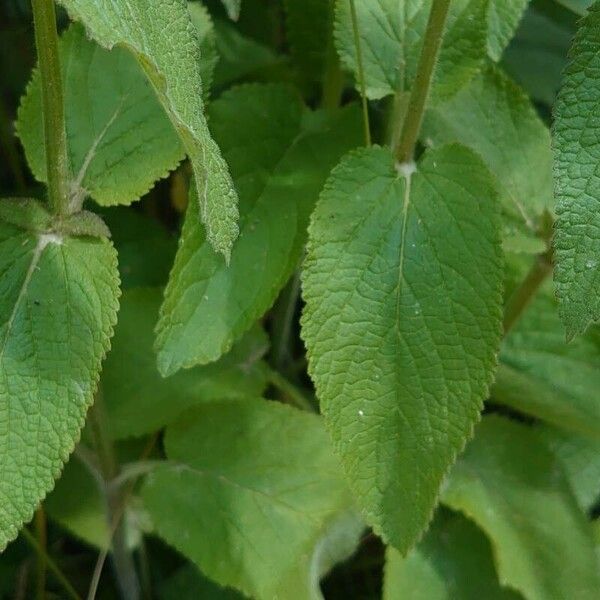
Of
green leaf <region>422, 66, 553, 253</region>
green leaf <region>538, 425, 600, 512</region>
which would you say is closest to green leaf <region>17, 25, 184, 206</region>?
green leaf <region>422, 66, 553, 253</region>

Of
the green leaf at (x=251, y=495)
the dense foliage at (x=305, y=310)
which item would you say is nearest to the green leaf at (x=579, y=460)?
the dense foliage at (x=305, y=310)

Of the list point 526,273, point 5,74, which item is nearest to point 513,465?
point 526,273

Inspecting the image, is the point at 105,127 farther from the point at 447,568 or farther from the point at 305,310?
the point at 447,568

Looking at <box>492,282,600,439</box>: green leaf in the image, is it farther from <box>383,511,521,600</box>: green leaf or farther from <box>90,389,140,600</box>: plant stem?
<box>90,389,140,600</box>: plant stem

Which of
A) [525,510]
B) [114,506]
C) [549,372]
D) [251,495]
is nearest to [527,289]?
[549,372]

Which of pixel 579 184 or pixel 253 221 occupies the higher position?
pixel 579 184
